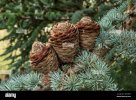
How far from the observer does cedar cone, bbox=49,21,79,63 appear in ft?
5.08

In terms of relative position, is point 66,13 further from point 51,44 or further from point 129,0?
point 51,44

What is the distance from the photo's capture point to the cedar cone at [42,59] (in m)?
1.50

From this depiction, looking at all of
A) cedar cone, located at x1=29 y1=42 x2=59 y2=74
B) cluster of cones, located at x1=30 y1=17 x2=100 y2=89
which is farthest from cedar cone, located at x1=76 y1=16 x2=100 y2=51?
cedar cone, located at x1=29 y1=42 x2=59 y2=74

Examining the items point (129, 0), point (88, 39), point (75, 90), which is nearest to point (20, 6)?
point (129, 0)

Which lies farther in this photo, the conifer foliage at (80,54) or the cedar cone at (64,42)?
the cedar cone at (64,42)

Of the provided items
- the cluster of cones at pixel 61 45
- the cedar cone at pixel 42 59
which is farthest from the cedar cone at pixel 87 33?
the cedar cone at pixel 42 59

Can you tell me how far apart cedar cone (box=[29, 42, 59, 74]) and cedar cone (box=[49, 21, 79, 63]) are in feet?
0.12

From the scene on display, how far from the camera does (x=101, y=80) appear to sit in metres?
1.40

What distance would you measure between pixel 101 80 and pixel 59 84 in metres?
0.14

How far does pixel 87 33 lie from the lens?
165 cm

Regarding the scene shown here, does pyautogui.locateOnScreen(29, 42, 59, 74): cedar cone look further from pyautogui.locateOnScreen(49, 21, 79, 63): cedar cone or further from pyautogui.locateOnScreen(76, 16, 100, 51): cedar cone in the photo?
pyautogui.locateOnScreen(76, 16, 100, 51): cedar cone

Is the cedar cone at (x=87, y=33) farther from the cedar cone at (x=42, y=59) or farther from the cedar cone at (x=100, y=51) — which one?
the cedar cone at (x=42, y=59)

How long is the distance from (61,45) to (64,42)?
16mm

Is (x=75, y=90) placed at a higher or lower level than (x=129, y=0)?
lower
